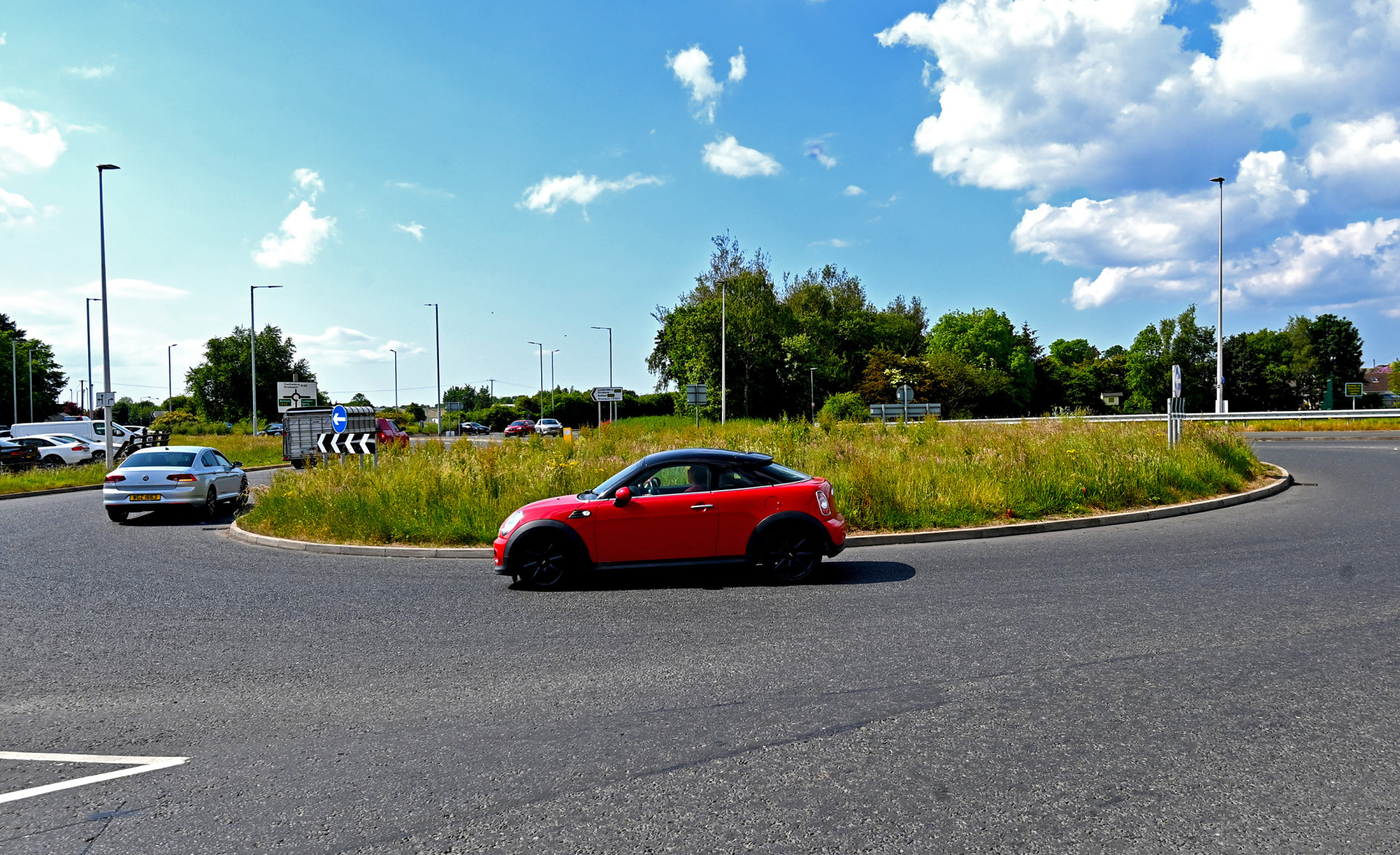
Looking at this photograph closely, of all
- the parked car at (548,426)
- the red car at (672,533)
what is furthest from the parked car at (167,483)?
the parked car at (548,426)

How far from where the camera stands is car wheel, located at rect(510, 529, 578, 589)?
838cm

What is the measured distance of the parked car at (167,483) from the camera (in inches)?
592

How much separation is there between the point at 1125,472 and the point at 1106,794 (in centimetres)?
1188

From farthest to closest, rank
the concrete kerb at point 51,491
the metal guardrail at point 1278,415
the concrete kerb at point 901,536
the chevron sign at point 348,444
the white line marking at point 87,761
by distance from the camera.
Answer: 1. the metal guardrail at point 1278,415
2. the concrete kerb at point 51,491
3. the chevron sign at point 348,444
4. the concrete kerb at point 901,536
5. the white line marking at point 87,761

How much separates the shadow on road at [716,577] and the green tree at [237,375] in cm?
7985

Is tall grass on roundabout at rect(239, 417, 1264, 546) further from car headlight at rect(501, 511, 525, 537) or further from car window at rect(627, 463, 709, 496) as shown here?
car window at rect(627, 463, 709, 496)

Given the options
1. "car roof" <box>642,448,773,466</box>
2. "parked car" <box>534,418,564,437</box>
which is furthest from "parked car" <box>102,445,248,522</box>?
"parked car" <box>534,418,564,437</box>

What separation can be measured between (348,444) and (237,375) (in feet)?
244

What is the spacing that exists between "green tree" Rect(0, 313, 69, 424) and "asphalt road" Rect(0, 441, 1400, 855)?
244ft

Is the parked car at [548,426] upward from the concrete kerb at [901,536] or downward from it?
upward

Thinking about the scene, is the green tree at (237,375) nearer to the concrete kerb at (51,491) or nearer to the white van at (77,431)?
the white van at (77,431)

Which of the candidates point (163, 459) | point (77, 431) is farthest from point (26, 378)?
point (163, 459)

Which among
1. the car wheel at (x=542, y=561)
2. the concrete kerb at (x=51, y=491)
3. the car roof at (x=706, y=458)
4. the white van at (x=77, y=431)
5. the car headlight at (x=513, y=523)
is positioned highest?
the white van at (x=77, y=431)

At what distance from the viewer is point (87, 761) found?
4.17m
